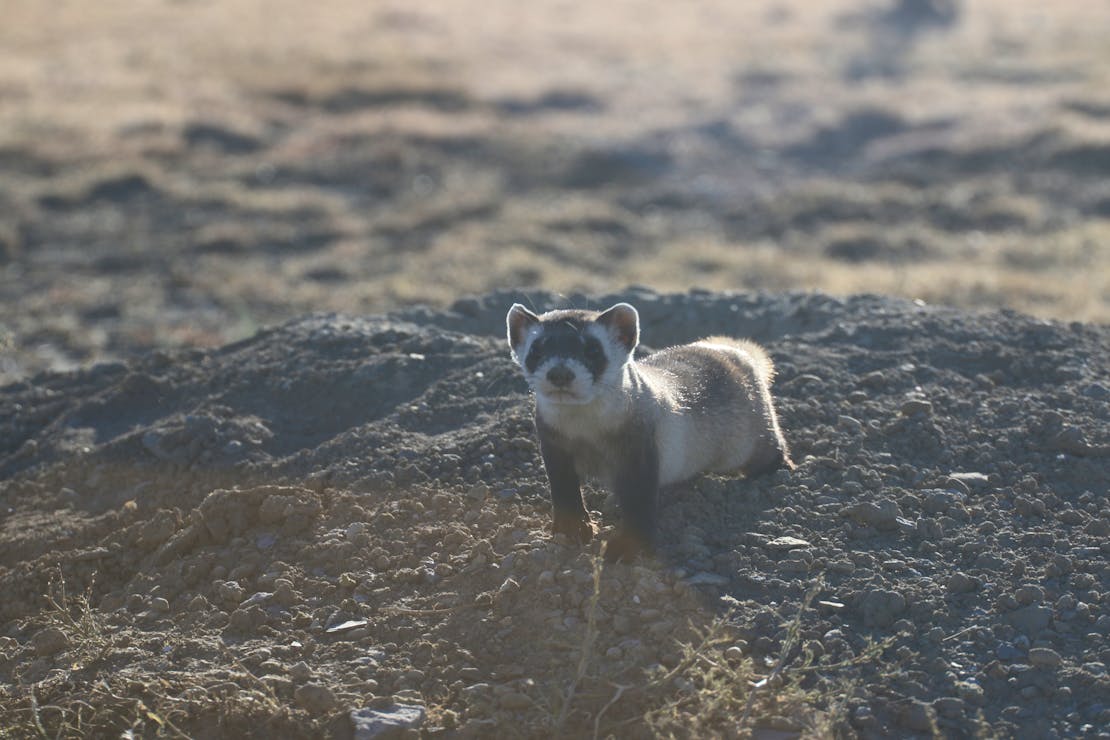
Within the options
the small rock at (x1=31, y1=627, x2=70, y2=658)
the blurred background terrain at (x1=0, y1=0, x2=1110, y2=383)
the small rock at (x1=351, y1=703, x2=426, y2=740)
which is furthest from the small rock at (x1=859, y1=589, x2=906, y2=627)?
the blurred background terrain at (x1=0, y1=0, x2=1110, y2=383)

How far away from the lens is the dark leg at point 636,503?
6004 millimetres

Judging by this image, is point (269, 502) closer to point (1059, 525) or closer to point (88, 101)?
point (1059, 525)

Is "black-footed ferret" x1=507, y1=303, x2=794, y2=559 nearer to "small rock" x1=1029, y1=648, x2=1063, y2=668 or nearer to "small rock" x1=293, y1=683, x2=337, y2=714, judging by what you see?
"small rock" x1=293, y1=683, x2=337, y2=714

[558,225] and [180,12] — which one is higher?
[180,12]

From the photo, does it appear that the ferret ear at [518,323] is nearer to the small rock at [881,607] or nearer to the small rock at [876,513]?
the small rock at [876,513]

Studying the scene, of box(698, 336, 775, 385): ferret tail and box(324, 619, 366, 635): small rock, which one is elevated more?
box(698, 336, 775, 385): ferret tail

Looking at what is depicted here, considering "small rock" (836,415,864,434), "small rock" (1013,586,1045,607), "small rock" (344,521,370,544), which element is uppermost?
"small rock" (836,415,864,434)

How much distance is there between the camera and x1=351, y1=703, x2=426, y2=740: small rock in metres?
5.00

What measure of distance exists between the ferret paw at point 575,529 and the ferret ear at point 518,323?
92 cm

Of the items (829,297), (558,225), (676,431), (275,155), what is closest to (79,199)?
(275,155)

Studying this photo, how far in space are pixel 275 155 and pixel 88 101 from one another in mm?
6806

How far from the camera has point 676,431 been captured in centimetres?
655

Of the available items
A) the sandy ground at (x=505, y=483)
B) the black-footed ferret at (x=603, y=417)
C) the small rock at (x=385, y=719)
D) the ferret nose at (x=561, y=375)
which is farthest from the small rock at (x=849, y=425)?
the small rock at (x=385, y=719)

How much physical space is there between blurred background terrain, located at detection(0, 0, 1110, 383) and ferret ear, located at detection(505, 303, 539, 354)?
733cm
